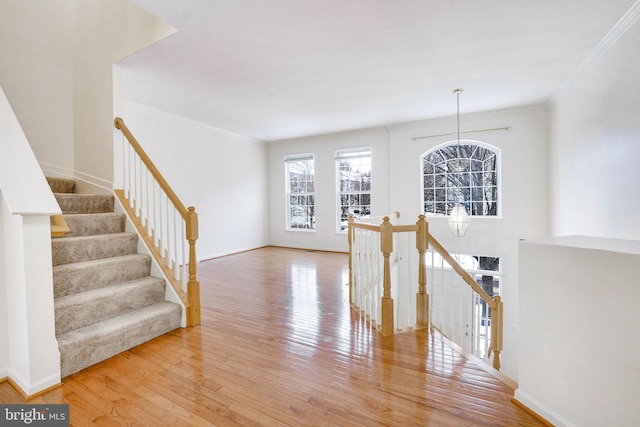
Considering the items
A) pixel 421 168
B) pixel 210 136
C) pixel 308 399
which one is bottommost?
pixel 308 399

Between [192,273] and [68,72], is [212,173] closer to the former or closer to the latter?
[68,72]

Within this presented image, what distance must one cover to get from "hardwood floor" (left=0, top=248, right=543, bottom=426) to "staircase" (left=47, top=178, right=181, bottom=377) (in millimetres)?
131

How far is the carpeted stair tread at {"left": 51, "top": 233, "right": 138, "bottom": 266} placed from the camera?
2.31 metres

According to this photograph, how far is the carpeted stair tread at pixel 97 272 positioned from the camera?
217 cm

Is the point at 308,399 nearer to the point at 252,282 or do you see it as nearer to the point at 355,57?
the point at 252,282

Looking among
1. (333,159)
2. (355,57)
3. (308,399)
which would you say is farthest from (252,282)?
(333,159)

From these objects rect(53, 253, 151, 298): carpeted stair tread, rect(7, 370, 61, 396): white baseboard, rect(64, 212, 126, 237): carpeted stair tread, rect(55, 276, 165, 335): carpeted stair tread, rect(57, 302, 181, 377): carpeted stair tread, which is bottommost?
rect(7, 370, 61, 396): white baseboard

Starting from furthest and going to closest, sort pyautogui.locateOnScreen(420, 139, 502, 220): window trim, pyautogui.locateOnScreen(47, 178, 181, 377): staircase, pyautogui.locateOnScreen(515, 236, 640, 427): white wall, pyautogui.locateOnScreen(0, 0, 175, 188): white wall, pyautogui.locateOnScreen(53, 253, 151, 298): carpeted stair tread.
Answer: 1. pyautogui.locateOnScreen(420, 139, 502, 220): window trim
2. pyautogui.locateOnScreen(0, 0, 175, 188): white wall
3. pyautogui.locateOnScreen(53, 253, 151, 298): carpeted stair tread
4. pyautogui.locateOnScreen(47, 178, 181, 377): staircase
5. pyautogui.locateOnScreen(515, 236, 640, 427): white wall

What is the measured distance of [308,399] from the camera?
5.52 ft

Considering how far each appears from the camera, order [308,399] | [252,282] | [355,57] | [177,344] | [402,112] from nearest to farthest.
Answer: [308,399], [177,344], [355,57], [252,282], [402,112]

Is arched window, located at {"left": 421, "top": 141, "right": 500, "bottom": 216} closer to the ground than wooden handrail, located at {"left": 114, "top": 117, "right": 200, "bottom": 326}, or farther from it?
farther from it

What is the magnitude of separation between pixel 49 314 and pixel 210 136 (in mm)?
4766

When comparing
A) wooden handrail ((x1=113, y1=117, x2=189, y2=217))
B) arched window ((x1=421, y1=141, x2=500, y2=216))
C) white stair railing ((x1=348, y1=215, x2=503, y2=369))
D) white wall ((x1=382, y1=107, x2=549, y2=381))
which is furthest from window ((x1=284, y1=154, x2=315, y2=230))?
wooden handrail ((x1=113, y1=117, x2=189, y2=217))

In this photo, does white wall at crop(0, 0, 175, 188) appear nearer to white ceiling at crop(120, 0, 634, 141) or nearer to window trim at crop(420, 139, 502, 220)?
white ceiling at crop(120, 0, 634, 141)
